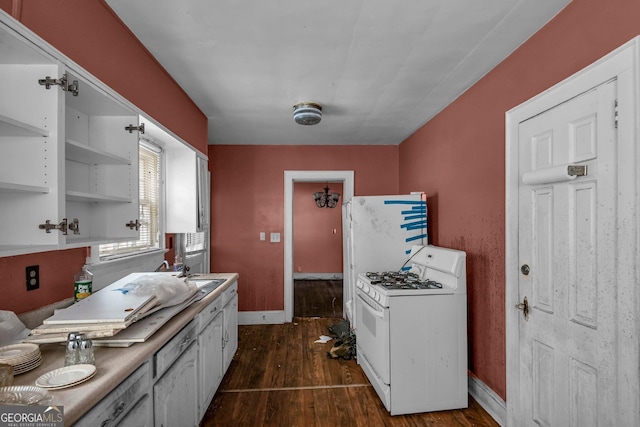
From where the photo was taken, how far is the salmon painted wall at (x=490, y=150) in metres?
1.62

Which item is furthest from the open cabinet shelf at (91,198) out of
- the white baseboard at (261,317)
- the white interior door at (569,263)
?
the white baseboard at (261,317)

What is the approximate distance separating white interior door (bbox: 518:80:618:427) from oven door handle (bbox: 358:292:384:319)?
916 millimetres

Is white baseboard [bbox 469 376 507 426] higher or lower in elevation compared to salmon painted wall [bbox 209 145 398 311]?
lower

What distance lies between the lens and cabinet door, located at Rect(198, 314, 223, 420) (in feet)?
7.25

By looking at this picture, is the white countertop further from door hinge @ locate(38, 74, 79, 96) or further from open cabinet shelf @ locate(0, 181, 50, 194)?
door hinge @ locate(38, 74, 79, 96)

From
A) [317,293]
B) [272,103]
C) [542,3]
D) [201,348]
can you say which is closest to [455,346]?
[201,348]

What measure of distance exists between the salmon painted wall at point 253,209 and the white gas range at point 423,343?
2397 millimetres

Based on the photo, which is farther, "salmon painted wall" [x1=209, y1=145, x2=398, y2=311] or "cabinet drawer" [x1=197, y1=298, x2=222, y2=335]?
"salmon painted wall" [x1=209, y1=145, x2=398, y2=311]

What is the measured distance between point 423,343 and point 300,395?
1107 millimetres

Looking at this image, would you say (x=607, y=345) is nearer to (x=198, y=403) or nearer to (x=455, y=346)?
(x=455, y=346)

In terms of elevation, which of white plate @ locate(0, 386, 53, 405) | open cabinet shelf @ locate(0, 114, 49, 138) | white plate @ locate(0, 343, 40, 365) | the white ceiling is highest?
the white ceiling

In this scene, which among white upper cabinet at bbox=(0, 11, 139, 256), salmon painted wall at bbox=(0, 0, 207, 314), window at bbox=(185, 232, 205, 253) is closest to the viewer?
white upper cabinet at bbox=(0, 11, 139, 256)

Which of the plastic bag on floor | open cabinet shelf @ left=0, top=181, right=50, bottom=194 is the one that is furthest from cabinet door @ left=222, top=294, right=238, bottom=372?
open cabinet shelf @ left=0, top=181, right=50, bottom=194

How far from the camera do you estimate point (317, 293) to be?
21.2 feet
